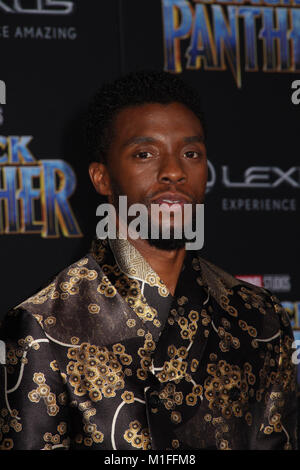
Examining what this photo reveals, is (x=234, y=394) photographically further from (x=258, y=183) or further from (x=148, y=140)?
(x=258, y=183)

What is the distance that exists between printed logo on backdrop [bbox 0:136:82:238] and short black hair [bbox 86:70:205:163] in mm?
445

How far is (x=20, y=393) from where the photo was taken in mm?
1438

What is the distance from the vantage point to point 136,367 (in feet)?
4.91

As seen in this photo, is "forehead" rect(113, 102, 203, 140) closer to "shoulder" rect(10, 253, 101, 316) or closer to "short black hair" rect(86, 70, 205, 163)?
"short black hair" rect(86, 70, 205, 163)

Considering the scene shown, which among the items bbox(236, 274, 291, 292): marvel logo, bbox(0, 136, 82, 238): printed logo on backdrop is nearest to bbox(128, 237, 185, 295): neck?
bbox(0, 136, 82, 238): printed logo on backdrop

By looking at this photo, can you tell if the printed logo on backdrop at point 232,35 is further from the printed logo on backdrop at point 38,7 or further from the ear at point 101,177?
the ear at point 101,177

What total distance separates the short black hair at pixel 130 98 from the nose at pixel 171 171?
0.16 meters

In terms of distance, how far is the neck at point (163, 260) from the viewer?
1.63m

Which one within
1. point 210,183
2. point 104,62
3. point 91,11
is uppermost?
point 91,11

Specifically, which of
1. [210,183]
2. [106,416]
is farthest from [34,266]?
[106,416]

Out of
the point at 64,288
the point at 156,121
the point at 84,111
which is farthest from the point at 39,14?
the point at 64,288

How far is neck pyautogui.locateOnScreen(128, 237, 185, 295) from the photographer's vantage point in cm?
163

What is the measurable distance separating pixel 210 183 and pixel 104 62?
52 centimetres

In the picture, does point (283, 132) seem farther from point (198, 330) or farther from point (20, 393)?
point (20, 393)
